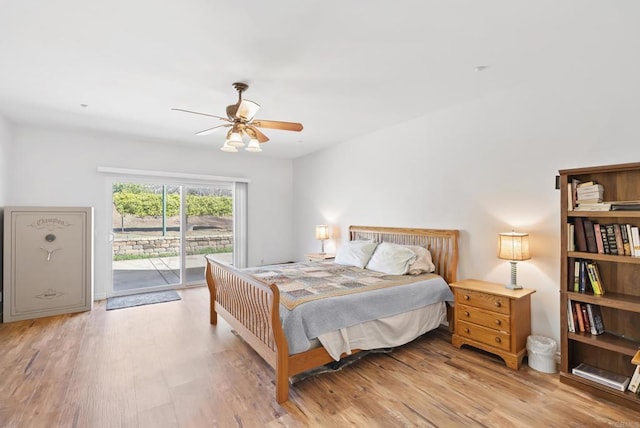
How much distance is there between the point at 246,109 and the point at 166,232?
3685 mm

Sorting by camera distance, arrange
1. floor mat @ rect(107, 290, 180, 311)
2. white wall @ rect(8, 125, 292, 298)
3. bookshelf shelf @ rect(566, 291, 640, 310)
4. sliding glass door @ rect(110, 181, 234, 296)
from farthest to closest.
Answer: sliding glass door @ rect(110, 181, 234, 296), floor mat @ rect(107, 290, 180, 311), white wall @ rect(8, 125, 292, 298), bookshelf shelf @ rect(566, 291, 640, 310)

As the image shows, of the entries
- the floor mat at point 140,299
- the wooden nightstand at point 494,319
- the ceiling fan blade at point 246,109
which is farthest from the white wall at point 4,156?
the wooden nightstand at point 494,319

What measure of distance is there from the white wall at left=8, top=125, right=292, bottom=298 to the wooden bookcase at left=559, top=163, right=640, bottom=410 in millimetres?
5040

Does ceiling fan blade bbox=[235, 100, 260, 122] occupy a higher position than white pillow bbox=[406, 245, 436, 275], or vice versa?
ceiling fan blade bbox=[235, 100, 260, 122]

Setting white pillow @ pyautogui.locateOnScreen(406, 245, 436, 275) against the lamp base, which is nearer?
the lamp base

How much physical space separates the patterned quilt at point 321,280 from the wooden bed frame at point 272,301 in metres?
0.19

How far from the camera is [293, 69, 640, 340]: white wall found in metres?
2.57

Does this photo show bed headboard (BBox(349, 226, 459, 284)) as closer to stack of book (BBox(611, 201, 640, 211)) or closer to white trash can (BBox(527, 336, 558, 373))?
white trash can (BBox(527, 336, 558, 373))

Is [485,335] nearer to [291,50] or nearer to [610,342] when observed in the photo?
[610,342]

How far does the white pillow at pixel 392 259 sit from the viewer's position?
3555 millimetres

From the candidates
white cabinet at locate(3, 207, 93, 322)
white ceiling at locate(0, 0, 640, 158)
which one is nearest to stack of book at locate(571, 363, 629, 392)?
white ceiling at locate(0, 0, 640, 158)

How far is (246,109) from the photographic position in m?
2.76

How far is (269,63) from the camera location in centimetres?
254

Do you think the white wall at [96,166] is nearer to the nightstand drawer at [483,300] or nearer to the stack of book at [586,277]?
the nightstand drawer at [483,300]
